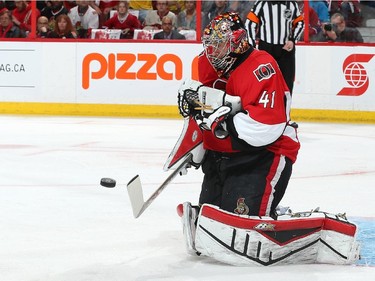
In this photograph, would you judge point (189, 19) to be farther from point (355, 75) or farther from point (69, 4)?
point (355, 75)

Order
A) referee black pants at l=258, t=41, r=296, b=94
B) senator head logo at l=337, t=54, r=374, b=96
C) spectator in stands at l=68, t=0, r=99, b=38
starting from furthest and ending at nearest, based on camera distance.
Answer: spectator in stands at l=68, t=0, r=99, b=38 < senator head logo at l=337, t=54, r=374, b=96 < referee black pants at l=258, t=41, r=296, b=94

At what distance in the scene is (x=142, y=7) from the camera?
9492mm

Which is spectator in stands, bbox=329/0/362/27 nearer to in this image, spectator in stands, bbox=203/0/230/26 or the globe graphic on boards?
the globe graphic on boards

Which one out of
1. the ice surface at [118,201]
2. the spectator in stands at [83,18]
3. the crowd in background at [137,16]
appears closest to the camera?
the ice surface at [118,201]

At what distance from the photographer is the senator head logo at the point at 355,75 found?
8.81 meters

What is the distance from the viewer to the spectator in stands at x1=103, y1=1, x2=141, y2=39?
941cm

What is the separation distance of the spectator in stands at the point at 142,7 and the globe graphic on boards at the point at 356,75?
6.67ft

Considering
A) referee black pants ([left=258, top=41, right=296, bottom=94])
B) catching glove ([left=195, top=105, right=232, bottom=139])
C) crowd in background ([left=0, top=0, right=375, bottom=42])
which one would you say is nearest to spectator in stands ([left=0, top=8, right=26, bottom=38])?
crowd in background ([left=0, top=0, right=375, bottom=42])

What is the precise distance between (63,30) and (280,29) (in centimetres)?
277

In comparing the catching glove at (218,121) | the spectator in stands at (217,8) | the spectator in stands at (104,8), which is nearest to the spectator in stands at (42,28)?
the spectator in stands at (104,8)

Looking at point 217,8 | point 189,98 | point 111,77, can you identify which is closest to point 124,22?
point 111,77

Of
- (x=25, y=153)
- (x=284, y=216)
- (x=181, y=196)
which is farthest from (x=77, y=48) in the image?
(x=284, y=216)

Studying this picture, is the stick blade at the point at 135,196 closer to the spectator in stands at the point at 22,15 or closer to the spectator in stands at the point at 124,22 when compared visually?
the spectator in stands at the point at 124,22

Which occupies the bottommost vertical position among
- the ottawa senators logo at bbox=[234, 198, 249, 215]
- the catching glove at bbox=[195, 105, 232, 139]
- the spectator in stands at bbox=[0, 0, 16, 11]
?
the ottawa senators logo at bbox=[234, 198, 249, 215]
